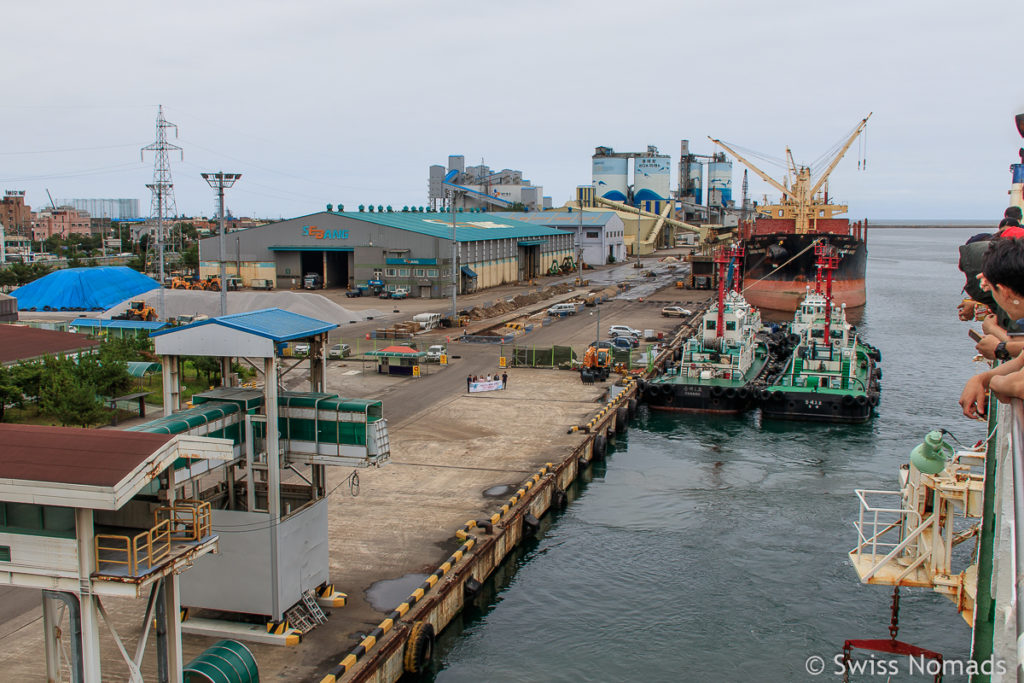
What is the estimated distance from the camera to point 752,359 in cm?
5116

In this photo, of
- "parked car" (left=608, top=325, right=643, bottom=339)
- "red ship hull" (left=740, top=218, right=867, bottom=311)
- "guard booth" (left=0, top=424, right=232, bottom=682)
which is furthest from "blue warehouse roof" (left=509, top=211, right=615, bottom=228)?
"guard booth" (left=0, top=424, right=232, bottom=682)

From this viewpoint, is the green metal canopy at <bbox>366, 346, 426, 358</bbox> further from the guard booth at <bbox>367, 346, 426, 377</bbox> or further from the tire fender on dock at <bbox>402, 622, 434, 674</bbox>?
the tire fender on dock at <bbox>402, 622, 434, 674</bbox>

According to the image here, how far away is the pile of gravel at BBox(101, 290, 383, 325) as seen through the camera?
59206 millimetres

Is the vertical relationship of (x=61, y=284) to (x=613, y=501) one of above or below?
above

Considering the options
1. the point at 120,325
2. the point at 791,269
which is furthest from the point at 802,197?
the point at 120,325

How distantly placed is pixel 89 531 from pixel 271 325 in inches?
258

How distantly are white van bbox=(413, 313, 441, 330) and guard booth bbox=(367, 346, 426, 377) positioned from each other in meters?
13.8

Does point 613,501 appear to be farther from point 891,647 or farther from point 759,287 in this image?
Result: point 759,287

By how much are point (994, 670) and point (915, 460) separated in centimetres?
877

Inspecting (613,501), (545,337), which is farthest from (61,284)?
(613,501)

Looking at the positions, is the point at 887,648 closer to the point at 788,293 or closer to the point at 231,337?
the point at 231,337

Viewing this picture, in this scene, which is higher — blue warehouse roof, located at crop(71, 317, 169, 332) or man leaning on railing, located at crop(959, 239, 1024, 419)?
man leaning on railing, located at crop(959, 239, 1024, 419)

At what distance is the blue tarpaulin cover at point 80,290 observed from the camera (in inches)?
2753

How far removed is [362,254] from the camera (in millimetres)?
80875
